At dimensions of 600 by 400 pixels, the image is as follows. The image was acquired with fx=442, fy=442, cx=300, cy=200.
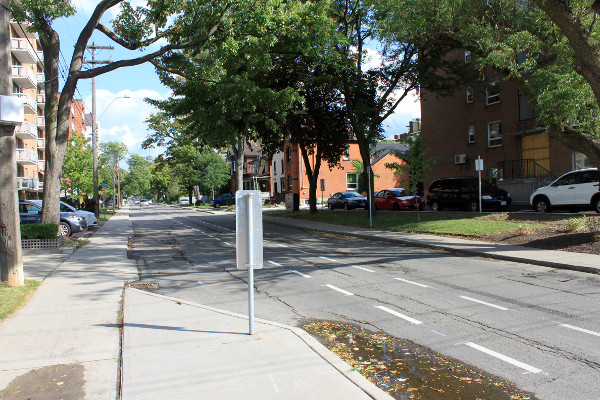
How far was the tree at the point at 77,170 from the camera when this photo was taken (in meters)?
37.0

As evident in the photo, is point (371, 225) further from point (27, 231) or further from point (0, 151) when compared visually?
point (0, 151)

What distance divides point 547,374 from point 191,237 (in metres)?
16.9

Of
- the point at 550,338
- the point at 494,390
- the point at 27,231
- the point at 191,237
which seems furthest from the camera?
the point at 191,237

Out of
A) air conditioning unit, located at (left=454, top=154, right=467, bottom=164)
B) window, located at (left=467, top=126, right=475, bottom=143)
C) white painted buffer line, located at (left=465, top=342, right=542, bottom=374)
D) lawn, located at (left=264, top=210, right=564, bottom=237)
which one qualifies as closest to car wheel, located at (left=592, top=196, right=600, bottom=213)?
lawn, located at (left=264, top=210, right=564, bottom=237)

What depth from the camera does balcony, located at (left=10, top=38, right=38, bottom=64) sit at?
3844cm

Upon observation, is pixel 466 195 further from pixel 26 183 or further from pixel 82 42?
pixel 26 183

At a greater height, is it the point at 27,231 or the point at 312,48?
the point at 312,48

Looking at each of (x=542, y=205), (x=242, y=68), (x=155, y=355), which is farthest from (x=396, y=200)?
(x=155, y=355)

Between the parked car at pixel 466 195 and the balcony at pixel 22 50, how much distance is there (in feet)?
120

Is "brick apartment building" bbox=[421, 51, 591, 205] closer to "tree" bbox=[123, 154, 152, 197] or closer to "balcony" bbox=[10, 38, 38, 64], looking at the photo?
"balcony" bbox=[10, 38, 38, 64]

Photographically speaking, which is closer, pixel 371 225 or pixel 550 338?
pixel 550 338

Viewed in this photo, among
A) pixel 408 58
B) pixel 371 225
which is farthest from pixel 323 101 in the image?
pixel 371 225

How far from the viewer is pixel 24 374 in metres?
4.32

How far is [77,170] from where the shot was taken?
123 ft
